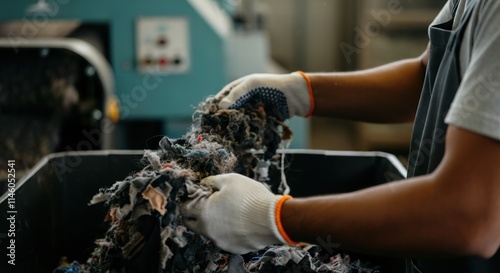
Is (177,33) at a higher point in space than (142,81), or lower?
higher

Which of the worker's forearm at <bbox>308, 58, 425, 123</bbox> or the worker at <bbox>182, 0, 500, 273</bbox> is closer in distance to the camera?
the worker at <bbox>182, 0, 500, 273</bbox>

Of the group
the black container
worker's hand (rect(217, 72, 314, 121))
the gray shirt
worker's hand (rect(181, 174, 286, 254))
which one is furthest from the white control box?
the gray shirt

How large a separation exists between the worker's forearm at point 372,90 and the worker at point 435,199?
222 mm

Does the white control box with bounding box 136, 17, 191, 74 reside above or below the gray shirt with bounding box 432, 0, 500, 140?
below

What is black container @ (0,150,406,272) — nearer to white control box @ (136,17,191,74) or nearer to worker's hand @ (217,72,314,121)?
worker's hand @ (217,72,314,121)

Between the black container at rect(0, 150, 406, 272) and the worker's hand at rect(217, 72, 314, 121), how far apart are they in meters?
0.17

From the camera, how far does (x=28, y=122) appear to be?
223cm

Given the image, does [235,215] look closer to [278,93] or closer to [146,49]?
[278,93]

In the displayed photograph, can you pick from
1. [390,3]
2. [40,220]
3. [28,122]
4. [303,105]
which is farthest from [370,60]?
[40,220]

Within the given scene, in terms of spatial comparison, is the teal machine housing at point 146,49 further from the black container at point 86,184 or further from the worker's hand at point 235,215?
the worker's hand at point 235,215

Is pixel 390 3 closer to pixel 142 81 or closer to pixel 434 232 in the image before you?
pixel 142 81

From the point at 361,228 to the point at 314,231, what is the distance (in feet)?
0.21

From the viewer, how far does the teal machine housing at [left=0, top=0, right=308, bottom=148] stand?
7.81ft

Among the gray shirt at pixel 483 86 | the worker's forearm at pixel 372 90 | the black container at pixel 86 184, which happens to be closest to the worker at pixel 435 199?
the gray shirt at pixel 483 86
